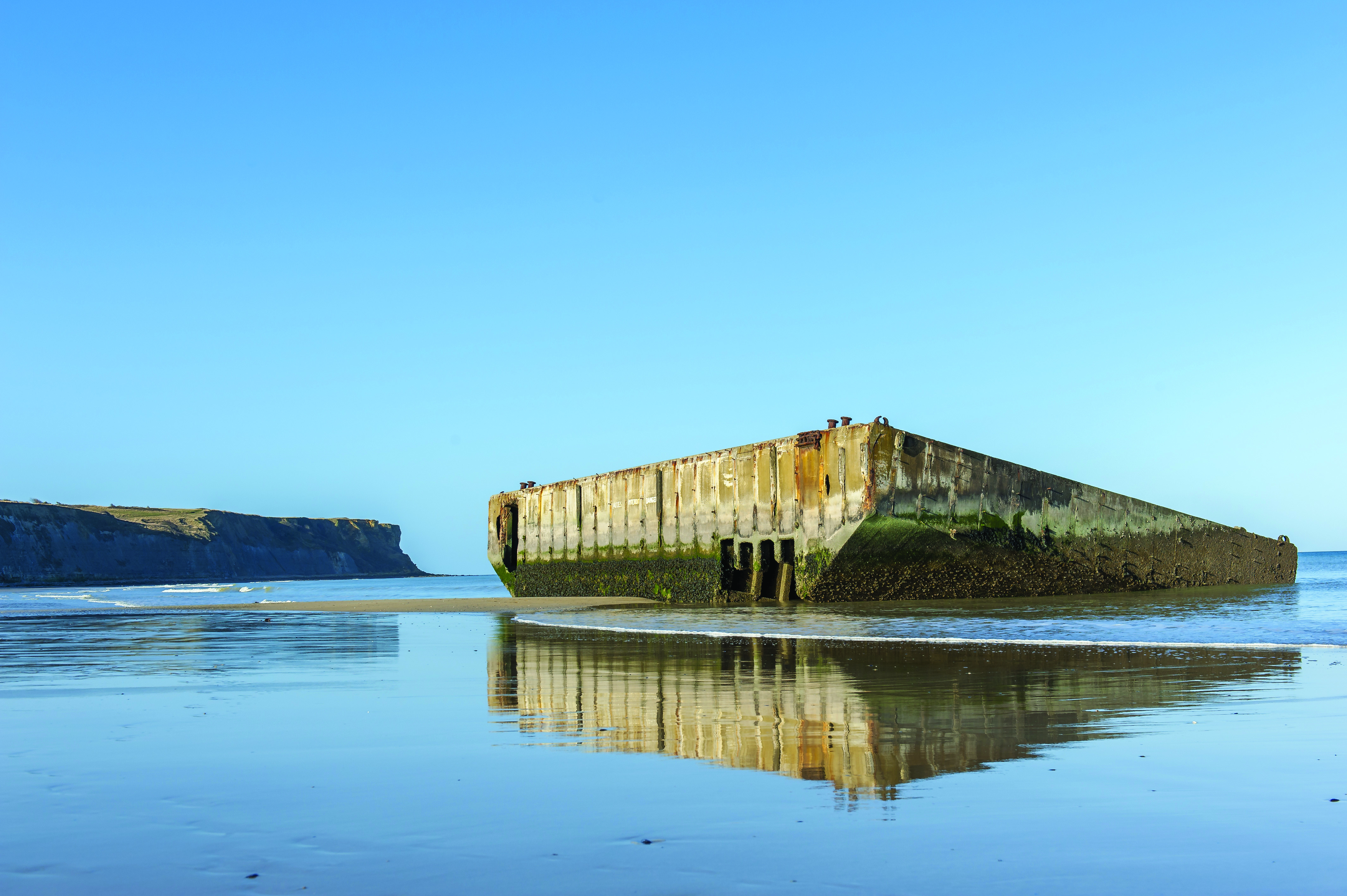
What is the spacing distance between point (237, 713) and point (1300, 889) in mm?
5739

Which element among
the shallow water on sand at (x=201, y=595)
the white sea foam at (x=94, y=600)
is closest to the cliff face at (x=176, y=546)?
the shallow water on sand at (x=201, y=595)

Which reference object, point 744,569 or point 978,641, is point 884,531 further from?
point 978,641

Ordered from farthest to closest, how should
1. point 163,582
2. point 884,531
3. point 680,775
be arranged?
point 163,582 < point 884,531 < point 680,775

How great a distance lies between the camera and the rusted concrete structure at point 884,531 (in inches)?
788

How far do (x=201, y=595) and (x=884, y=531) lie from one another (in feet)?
81.2

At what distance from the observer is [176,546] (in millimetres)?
114062

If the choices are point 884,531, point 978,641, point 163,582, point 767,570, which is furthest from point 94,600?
point 163,582

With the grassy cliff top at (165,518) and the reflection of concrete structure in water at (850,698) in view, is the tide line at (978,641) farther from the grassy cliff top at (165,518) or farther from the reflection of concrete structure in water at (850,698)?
the grassy cliff top at (165,518)

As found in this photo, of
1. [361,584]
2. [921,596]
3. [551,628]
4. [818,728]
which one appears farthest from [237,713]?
[361,584]

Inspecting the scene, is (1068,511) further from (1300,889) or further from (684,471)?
(1300,889)

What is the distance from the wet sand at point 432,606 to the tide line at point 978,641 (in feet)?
24.6

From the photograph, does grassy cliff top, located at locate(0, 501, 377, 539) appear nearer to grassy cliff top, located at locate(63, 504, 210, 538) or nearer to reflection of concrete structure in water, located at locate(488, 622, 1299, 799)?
grassy cliff top, located at locate(63, 504, 210, 538)

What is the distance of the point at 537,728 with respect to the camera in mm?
5988

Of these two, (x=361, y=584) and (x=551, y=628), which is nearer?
(x=551, y=628)
